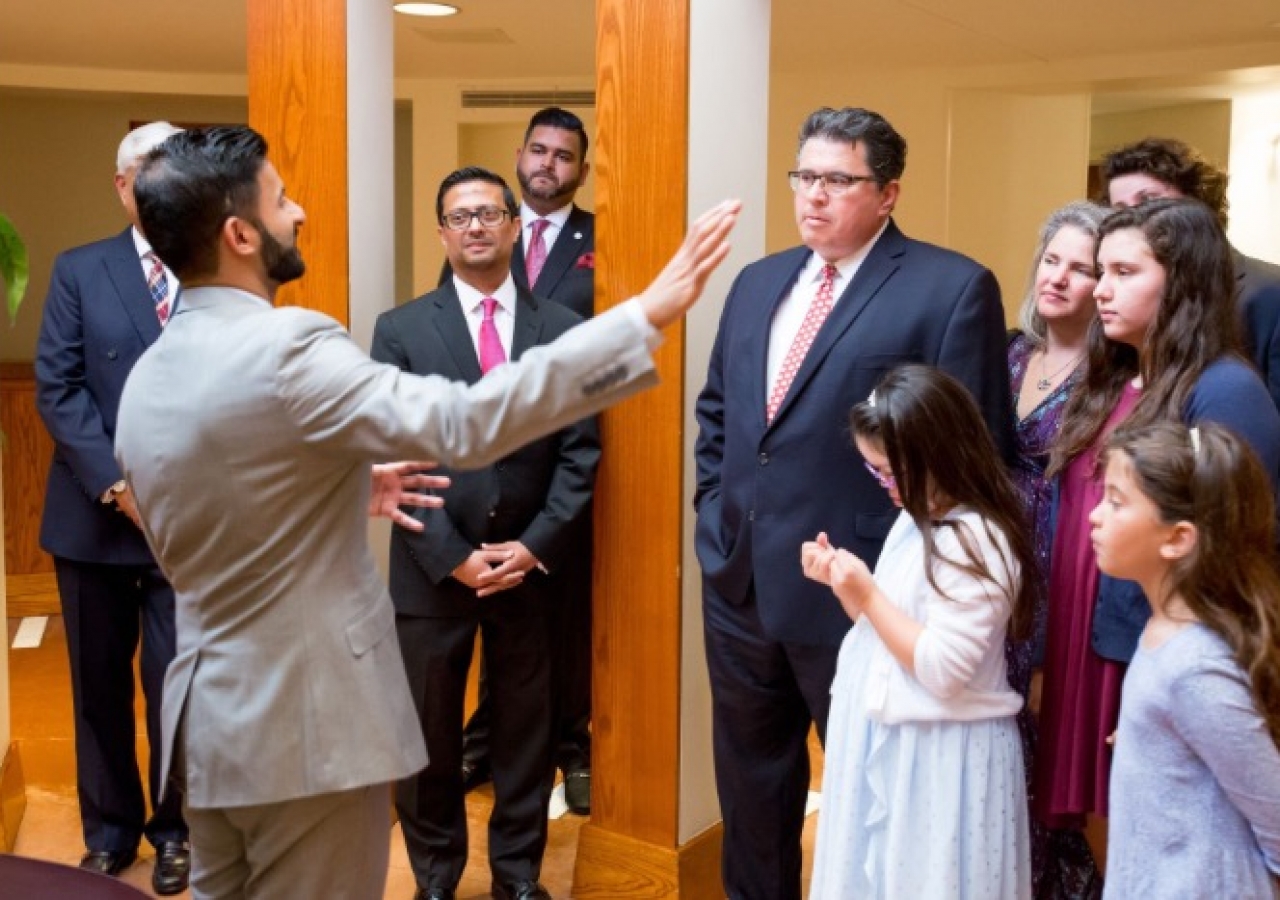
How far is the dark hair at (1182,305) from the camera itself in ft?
Result: 7.50

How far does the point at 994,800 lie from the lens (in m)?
2.34

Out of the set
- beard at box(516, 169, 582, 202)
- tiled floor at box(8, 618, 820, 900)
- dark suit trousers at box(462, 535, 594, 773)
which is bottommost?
tiled floor at box(8, 618, 820, 900)

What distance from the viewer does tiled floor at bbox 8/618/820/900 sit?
3.63m

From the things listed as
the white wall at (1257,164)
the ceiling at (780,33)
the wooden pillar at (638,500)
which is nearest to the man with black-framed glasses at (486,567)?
the wooden pillar at (638,500)

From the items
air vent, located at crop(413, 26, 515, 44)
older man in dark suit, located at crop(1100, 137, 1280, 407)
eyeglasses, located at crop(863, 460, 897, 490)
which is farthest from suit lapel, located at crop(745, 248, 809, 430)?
air vent, located at crop(413, 26, 515, 44)

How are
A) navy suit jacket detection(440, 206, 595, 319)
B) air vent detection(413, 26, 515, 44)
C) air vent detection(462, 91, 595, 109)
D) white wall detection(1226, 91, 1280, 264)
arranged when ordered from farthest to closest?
white wall detection(1226, 91, 1280, 264) < air vent detection(462, 91, 595, 109) < air vent detection(413, 26, 515, 44) < navy suit jacket detection(440, 206, 595, 319)

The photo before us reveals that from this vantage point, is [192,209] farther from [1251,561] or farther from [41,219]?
[41,219]

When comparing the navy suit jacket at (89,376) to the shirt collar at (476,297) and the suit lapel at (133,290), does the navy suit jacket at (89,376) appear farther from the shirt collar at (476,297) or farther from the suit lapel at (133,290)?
the shirt collar at (476,297)

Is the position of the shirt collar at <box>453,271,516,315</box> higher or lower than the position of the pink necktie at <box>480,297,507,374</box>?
higher

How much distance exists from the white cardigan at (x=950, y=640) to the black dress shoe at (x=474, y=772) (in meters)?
1.97

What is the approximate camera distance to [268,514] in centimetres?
184

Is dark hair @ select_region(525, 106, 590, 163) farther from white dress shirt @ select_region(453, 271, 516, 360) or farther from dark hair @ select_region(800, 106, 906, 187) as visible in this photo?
dark hair @ select_region(800, 106, 906, 187)

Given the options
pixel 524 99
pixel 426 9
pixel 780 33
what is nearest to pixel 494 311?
pixel 426 9

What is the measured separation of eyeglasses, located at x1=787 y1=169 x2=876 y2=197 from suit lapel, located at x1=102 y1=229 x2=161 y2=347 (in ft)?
5.34
